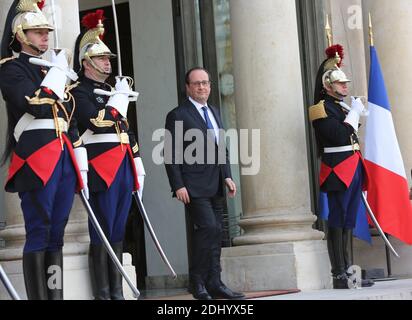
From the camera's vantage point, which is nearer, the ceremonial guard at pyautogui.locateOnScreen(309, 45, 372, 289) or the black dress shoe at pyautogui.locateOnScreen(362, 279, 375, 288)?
the ceremonial guard at pyautogui.locateOnScreen(309, 45, 372, 289)

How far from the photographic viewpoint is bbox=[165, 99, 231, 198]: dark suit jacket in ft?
30.2

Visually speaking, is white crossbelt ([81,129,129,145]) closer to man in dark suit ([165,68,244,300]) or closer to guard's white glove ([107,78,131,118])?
guard's white glove ([107,78,131,118])

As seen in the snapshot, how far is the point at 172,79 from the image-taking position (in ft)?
45.2

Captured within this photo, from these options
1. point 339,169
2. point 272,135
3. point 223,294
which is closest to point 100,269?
point 223,294

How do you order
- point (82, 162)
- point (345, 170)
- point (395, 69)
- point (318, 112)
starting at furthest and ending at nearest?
point (395, 69) < point (318, 112) < point (345, 170) < point (82, 162)

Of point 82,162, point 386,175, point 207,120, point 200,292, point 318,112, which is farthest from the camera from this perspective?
point 386,175

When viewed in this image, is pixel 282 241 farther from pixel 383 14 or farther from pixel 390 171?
pixel 383 14

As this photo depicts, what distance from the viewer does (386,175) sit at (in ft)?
38.5

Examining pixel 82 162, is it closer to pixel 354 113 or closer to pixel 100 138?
pixel 100 138

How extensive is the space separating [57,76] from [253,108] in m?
3.42

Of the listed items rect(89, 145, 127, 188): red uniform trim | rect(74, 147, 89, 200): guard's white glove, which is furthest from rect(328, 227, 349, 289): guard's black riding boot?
rect(74, 147, 89, 200): guard's white glove

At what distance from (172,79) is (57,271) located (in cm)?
644

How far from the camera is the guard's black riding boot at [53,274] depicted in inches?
297

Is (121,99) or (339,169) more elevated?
(121,99)
